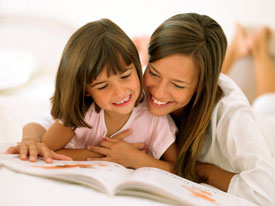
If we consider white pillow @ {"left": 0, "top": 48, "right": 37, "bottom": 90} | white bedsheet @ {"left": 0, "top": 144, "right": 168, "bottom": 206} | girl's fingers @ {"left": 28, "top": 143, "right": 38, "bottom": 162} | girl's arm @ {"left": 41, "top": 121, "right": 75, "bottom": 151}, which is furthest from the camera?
white pillow @ {"left": 0, "top": 48, "right": 37, "bottom": 90}

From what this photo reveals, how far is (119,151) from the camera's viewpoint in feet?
3.52

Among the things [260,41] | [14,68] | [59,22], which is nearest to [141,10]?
[59,22]

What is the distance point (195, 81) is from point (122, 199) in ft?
1.74

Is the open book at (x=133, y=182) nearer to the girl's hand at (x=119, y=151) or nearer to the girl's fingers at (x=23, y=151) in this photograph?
the girl's fingers at (x=23, y=151)

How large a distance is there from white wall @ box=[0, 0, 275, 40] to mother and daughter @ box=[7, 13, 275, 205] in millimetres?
1225

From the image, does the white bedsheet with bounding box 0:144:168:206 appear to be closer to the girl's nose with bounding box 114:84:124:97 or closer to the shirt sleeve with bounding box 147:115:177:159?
the girl's nose with bounding box 114:84:124:97

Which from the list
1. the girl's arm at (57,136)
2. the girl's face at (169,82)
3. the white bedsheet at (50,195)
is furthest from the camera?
the girl's arm at (57,136)

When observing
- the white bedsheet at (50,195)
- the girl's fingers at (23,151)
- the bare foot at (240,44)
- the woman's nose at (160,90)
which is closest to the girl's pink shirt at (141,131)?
the woman's nose at (160,90)

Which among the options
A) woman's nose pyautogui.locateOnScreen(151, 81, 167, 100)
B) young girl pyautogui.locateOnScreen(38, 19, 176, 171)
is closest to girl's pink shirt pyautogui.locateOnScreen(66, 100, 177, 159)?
young girl pyautogui.locateOnScreen(38, 19, 176, 171)

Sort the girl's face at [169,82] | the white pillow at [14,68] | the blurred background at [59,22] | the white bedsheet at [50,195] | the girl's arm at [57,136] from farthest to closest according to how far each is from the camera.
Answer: the blurred background at [59,22] < the white pillow at [14,68] < the girl's arm at [57,136] < the girl's face at [169,82] < the white bedsheet at [50,195]

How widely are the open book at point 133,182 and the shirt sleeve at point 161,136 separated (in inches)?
11.8

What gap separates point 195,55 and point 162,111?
0.70 feet

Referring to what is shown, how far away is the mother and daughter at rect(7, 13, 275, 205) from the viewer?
0.95 meters

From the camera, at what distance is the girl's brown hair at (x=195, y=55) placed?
3.28 feet
